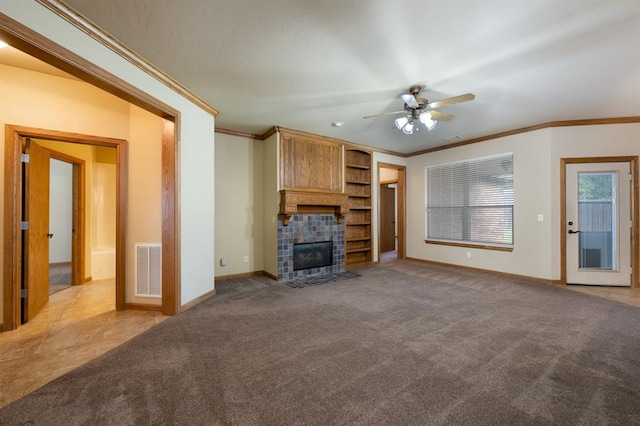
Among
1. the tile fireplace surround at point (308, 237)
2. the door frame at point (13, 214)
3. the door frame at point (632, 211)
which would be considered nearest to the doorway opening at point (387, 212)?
the tile fireplace surround at point (308, 237)

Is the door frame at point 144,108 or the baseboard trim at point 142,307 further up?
the door frame at point 144,108

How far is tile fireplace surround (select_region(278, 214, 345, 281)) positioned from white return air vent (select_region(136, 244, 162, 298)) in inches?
73.2

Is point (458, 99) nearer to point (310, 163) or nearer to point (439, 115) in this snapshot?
point (439, 115)

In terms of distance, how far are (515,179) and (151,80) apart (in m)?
5.76

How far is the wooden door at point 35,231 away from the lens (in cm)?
290

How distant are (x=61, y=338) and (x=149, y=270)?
3.12 ft

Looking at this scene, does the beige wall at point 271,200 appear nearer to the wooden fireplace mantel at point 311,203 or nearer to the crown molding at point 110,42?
the wooden fireplace mantel at point 311,203

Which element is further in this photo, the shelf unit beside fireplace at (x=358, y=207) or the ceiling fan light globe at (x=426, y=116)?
the shelf unit beside fireplace at (x=358, y=207)

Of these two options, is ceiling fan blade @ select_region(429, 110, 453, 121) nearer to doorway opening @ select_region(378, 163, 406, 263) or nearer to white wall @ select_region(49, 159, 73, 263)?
doorway opening @ select_region(378, 163, 406, 263)

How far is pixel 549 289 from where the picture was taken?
4.11 m

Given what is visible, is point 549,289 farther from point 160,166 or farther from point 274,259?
point 160,166

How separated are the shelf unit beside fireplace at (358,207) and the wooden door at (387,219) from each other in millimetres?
2019

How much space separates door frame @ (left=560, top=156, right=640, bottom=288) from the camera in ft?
13.7

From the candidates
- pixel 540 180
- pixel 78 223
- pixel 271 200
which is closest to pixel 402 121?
pixel 271 200
